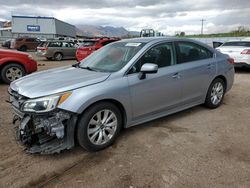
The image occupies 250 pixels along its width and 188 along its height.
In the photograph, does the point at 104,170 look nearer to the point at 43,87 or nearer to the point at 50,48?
the point at 43,87

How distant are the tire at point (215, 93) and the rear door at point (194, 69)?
7.7 inches

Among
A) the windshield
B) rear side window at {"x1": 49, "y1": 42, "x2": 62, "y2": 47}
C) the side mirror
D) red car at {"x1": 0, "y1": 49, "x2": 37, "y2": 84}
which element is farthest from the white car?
rear side window at {"x1": 49, "y1": 42, "x2": 62, "y2": 47}

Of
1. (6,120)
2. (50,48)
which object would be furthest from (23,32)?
(6,120)

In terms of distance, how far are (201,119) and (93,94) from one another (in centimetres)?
246

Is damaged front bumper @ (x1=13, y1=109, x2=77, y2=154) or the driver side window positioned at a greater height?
the driver side window

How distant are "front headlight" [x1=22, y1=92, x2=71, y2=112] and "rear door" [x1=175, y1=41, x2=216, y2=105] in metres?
2.27

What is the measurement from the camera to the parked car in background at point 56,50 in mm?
17797

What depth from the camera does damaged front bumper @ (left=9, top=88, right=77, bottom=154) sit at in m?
3.22

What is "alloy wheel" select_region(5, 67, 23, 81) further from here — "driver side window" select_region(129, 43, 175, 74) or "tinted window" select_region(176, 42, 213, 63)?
"tinted window" select_region(176, 42, 213, 63)

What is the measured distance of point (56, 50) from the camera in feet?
59.2

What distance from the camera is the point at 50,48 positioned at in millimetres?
17844

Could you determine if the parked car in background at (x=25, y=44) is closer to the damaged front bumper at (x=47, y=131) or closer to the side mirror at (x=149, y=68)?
the damaged front bumper at (x=47, y=131)

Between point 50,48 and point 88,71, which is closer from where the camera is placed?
point 88,71

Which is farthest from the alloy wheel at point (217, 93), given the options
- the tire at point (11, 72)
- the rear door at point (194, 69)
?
the tire at point (11, 72)
